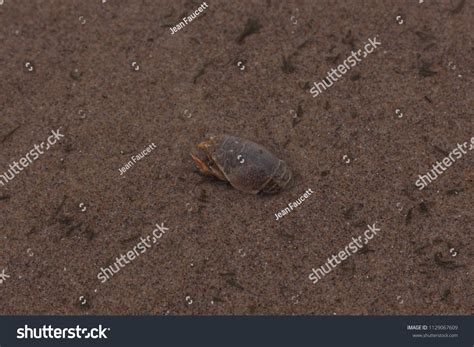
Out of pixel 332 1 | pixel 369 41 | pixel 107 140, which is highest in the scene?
pixel 107 140

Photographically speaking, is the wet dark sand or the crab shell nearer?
the wet dark sand

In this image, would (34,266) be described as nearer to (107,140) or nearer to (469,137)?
(107,140)

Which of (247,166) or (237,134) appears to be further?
(237,134)

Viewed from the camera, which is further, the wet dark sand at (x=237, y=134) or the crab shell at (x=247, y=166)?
the crab shell at (x=247, y=166)

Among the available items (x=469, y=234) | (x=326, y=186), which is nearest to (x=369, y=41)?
(x=326, y=186)
